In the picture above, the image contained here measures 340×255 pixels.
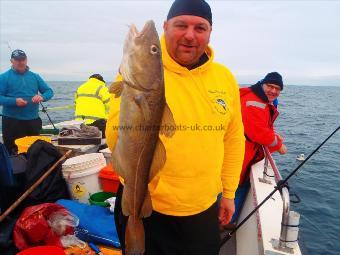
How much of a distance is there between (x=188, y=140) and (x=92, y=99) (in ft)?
19.0

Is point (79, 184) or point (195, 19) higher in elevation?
point (195, 19)

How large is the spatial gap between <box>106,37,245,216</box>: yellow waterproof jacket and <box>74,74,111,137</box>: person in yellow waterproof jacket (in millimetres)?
5346

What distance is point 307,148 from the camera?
16.2 meters

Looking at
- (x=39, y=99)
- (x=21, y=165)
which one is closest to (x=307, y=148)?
(x=39, y=99)

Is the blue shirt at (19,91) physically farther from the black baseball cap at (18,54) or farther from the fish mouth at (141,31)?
the fish mouth at (141,31)

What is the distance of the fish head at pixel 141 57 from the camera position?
6.25 feet

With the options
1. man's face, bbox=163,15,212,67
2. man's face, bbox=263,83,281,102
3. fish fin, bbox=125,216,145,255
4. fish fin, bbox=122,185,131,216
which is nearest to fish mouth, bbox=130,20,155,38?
man's face, bbox=163,15,212,67

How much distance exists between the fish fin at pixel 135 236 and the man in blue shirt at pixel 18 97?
5.58 meters

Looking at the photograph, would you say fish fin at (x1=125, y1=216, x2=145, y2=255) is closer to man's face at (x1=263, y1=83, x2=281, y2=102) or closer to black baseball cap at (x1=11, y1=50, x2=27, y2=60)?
man's face at (x1=263, y1=83, x2=281, y2=102)

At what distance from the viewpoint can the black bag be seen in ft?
15.4

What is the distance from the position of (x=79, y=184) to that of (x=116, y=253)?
1606mm

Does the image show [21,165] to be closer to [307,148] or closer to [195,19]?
[195,19]

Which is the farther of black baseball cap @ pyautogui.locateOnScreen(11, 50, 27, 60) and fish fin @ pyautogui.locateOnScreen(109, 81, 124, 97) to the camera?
black baseball cap @ pyautogui.locateOnScreen(11, 50, 27, 60)

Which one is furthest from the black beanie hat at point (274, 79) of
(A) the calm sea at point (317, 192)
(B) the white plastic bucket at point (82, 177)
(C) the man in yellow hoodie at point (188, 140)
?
(B) the white plastic bucket at point (82, 177)
